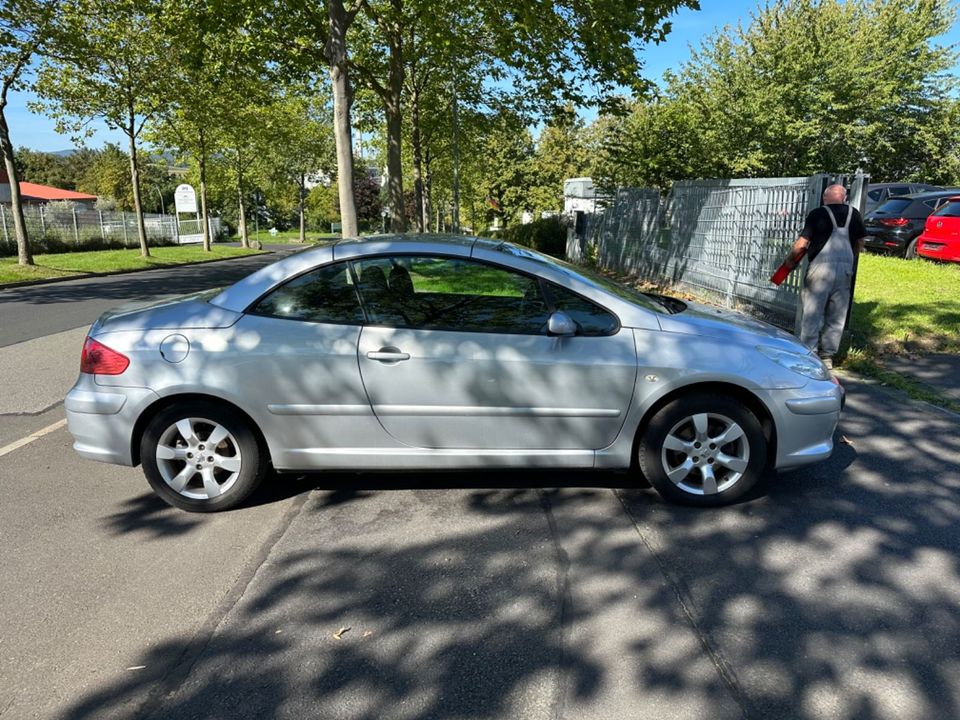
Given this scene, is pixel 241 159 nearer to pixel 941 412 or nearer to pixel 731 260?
pixel 731 260

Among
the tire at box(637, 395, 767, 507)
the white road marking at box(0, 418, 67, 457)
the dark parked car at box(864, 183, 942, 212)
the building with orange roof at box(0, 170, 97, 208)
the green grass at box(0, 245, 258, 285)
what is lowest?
the white road marking at box(0, 418, 67, 457)

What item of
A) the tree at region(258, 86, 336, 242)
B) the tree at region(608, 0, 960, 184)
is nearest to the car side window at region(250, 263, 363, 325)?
the tree at region(608, 0, 960, 184)

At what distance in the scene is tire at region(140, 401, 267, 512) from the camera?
3.69 m

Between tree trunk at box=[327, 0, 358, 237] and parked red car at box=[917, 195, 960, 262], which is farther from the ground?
tree trunk at box=[327, 0, 358, 237]

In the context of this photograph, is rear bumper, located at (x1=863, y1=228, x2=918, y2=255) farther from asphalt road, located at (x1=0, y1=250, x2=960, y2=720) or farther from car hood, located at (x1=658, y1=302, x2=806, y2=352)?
car hood, located at (x1=658, y1=302, x2=806, y2=352)

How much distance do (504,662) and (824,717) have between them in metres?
1.13

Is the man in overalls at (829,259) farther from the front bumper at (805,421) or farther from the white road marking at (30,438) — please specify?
the white road marking at (30,438)

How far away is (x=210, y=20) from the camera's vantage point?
482 inches

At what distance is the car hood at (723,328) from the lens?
12.4ft

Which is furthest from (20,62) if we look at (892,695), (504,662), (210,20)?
(892,695)

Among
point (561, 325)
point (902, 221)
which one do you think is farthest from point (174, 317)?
point (902, 221)

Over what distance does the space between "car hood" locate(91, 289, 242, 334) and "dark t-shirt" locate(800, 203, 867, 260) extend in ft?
18.3

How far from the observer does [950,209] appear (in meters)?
12.5

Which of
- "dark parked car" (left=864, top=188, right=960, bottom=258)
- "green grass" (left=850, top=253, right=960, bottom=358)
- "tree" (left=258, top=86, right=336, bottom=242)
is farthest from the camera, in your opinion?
"tree" (left=258, top=86, right=336, bottom=242)
